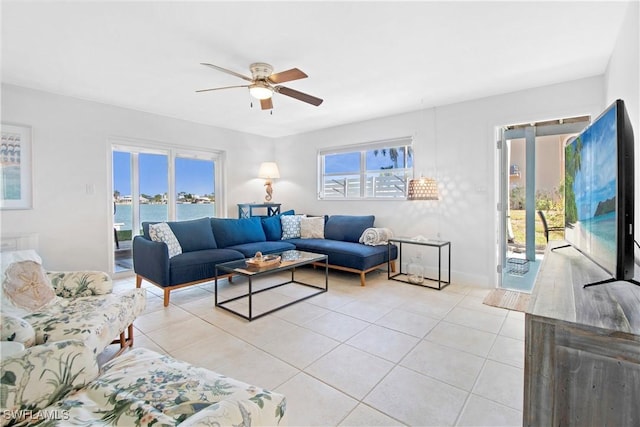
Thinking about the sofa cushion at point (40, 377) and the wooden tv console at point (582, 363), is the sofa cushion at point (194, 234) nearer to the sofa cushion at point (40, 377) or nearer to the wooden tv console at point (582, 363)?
the sofa cushion at point (40, 377)

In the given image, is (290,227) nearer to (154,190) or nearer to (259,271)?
(259,271)

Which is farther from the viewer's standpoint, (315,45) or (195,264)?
(195,264)

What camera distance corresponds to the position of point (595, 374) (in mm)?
952

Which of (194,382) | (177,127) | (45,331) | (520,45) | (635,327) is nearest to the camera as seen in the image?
(635,327)

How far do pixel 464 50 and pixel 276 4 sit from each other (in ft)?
5.39

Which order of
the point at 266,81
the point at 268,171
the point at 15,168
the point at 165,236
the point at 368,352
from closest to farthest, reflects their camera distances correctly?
the point at 368,352 → the point at 266,81 → the point at 15,168 → the point at 165,236 → the point at 268,171

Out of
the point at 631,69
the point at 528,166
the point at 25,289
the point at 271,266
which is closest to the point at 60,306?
the point at 25,289

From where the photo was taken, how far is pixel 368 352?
2203 millimetres

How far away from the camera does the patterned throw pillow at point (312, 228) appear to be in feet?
16.4

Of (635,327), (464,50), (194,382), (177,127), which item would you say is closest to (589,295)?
(635,327)

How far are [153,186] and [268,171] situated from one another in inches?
77.7

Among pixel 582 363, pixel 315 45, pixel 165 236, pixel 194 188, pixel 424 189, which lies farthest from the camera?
pixel 194 188

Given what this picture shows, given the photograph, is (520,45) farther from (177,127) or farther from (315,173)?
(177,127)

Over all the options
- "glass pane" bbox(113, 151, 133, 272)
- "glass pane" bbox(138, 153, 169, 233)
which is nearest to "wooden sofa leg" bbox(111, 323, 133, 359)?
"glass pane" bbox(113, 151, 133, 272)
